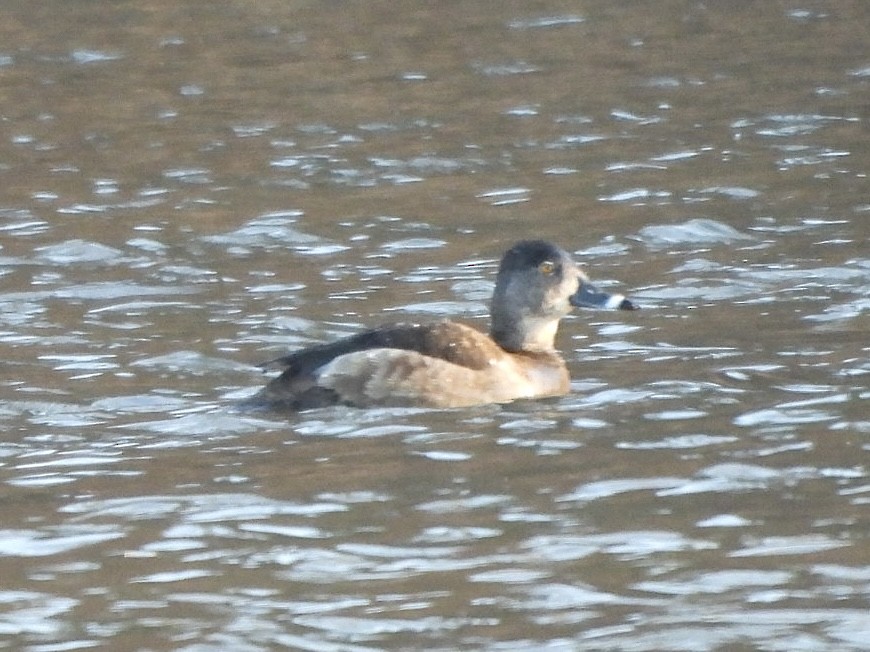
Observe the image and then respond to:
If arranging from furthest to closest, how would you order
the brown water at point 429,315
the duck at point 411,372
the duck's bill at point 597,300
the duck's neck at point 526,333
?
the duck's neck at point 526,333, the duck's bill at point 597,300, the duck at point 411,372, the brown water at point 429,315

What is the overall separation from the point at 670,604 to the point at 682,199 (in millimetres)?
7848

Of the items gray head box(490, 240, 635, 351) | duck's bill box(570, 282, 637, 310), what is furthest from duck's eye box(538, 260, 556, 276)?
duck's bill box(570, 282, 637, 310)

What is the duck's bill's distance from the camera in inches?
408

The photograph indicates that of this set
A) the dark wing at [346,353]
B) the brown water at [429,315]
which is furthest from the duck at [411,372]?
the brown water at [429,315]

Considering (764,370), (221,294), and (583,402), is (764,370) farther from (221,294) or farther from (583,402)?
(221,294)

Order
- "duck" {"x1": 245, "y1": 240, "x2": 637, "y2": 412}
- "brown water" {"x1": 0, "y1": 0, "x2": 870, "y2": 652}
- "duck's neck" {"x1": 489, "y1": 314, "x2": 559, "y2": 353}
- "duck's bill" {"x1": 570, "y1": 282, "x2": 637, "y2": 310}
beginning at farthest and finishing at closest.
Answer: "duck's neck" {"x1": 489, "y1": 314, "x2": 559, "y2": 353}, "duck's bill" {"x1": 570, "y1": 282, "x2": 637, "y2": 310}, "duck" {"x1": 245, "y1": 240, "x2": 637, "y2": 412}, "brown water" {"x1": 0, "y1": 0, "x2": 870, "y2": 652}

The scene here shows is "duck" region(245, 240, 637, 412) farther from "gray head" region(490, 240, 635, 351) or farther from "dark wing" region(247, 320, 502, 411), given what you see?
"gray head" region(490, 240, 635, 351)

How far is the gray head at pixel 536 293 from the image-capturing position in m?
10.4

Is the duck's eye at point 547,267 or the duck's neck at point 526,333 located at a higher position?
the duck's eye at point 547,267

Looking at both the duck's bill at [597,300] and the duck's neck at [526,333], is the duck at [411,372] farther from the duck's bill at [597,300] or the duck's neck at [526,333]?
the duck's neck at [526,333]

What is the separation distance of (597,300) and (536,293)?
30cm

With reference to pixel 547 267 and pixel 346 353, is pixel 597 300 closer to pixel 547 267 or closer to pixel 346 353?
pixel 547 267

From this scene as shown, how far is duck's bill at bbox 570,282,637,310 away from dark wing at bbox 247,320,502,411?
2.79 feet

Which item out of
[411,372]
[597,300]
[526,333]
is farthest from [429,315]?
[411,372]
